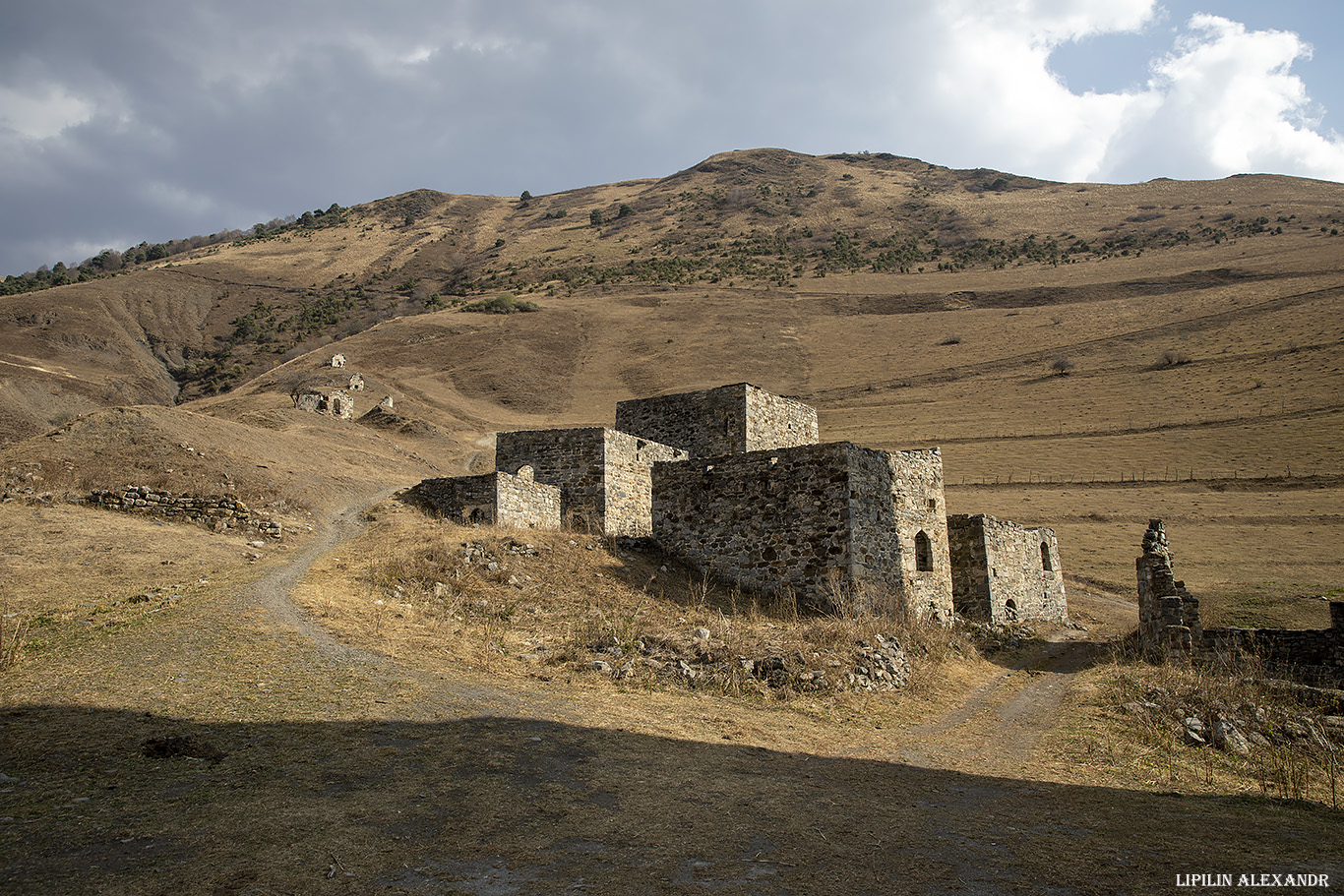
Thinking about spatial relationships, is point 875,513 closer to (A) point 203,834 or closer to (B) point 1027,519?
(A) point 203,834

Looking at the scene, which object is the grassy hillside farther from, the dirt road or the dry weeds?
the dirt road

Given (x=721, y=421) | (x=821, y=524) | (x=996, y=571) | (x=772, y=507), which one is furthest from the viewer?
(x=721, y=421)

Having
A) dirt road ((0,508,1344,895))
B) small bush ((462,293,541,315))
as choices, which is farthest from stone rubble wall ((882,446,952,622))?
small bush ((462,293,541,315))

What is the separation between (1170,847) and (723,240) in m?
140

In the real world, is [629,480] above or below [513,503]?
above

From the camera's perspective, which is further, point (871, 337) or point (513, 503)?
point (871, 337)

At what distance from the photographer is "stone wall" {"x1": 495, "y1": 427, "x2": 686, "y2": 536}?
20.1 m

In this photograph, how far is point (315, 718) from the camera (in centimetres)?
673

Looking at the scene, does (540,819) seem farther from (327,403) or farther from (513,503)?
(327,403)

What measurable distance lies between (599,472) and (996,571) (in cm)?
1110

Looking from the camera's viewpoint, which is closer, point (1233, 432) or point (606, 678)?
point (606, 678)

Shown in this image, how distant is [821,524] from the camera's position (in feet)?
45.8

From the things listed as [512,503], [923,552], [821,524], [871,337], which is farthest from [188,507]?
[871,337]

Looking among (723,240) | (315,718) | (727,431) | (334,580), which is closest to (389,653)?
(315,718)
